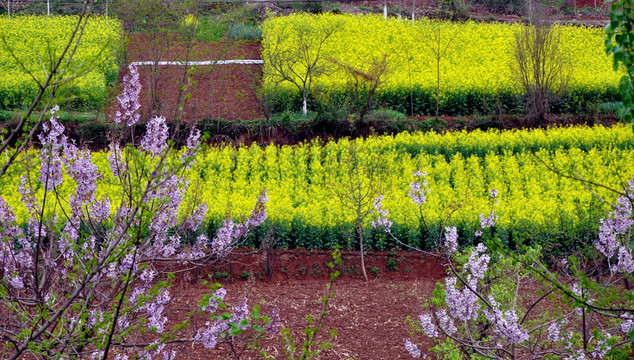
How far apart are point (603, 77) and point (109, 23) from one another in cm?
1831

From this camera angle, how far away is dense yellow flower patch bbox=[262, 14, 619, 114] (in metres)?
20.5

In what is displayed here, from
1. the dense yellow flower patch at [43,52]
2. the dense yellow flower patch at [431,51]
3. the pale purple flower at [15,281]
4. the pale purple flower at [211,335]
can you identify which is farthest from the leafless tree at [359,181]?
the dense yellow flower patch at [43,52]

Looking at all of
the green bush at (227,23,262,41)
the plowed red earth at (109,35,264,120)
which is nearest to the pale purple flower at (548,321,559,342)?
the plowed red earth at (109,35,264,120)

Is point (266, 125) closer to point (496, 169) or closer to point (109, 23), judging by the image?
point (496, 169)

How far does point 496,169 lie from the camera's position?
571 inches

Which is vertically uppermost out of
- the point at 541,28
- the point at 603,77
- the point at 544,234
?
the point at 541,28

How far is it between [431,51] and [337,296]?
17367 millimetres

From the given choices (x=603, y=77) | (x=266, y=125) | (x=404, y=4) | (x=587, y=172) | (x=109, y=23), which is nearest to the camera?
(x=587, y=172)

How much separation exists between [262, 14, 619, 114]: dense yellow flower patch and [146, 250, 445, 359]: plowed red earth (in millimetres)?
10268

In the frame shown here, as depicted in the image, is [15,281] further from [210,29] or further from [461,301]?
[210,29]

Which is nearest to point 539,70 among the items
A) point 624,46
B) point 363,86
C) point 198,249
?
point 363,86

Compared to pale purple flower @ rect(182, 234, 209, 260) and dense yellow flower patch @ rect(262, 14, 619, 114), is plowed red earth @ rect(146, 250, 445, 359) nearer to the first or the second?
pale purple flower @ rect(182, 234, 209, 260)

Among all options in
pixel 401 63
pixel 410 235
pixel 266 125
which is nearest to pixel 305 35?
pixel 401 63

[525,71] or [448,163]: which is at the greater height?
[525,71]
